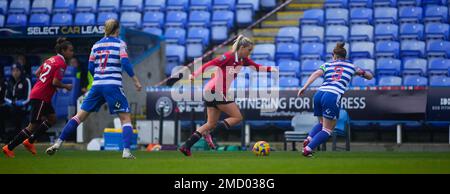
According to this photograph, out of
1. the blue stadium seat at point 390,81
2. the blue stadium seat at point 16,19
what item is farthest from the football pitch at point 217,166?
the blue stadium seat at point 16,19

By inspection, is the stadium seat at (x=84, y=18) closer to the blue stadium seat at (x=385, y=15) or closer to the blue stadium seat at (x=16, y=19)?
the blue stadium seat at (x=16, y=19)

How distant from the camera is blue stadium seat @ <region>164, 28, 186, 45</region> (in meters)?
28.6

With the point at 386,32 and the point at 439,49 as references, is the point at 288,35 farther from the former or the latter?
the point at 439,49

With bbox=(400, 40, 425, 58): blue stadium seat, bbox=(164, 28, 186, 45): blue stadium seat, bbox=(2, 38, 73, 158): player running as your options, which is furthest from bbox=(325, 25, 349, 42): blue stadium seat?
bbox=(2, 38, 73, 158): player running

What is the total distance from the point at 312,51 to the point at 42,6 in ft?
33.2

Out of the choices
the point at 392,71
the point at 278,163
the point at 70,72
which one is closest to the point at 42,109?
the point at 278,163

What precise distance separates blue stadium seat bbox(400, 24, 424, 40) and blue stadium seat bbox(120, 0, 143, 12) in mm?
8913

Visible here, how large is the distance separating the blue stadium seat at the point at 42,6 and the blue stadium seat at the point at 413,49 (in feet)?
40.3

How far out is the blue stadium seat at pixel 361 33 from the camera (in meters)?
26.4

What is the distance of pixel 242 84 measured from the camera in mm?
23938

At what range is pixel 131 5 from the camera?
100 feet
